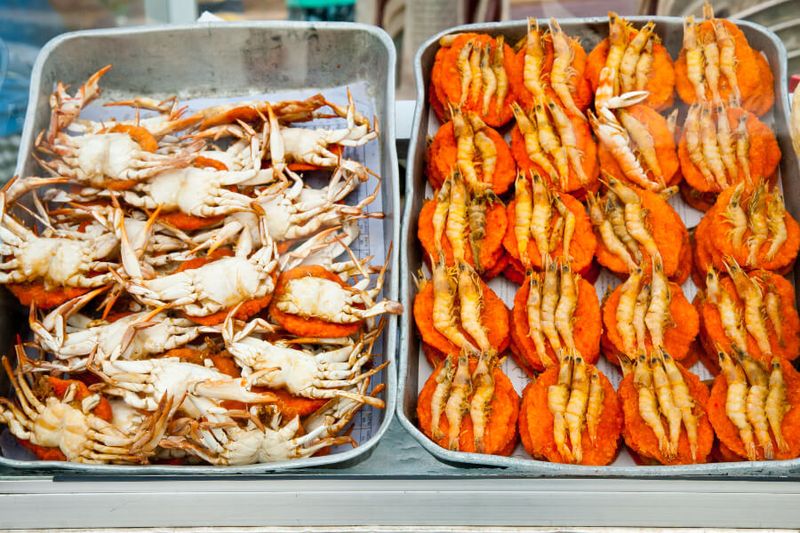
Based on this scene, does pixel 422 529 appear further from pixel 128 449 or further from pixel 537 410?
pixel 128 449

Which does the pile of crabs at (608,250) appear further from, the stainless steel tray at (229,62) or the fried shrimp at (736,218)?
the stainless steel tray at (229,62)

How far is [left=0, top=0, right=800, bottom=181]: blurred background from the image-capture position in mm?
2855

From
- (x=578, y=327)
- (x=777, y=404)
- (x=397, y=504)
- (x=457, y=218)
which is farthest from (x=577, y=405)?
(x=457, y=218)

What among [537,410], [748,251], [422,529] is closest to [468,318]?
[537,410]

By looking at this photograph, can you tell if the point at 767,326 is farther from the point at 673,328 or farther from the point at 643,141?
the point at 643,141

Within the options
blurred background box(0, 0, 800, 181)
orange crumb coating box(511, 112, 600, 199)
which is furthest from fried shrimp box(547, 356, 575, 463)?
blurred background box(0, 0, 800, 181)

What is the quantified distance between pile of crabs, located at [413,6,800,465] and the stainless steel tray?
256mm

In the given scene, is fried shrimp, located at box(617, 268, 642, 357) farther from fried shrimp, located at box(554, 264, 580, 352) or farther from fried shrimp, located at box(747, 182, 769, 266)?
fried shrimp, located at box(747, 182, 769, 266)

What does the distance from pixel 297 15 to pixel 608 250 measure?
1.55 meters

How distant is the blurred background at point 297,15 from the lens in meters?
2.86

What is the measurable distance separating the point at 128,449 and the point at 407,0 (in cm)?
191

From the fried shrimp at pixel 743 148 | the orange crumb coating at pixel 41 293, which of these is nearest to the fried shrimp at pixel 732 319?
the fried shrimp at pixel 743 148

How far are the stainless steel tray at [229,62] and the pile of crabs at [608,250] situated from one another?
256 millimetres

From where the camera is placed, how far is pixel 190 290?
2471mm
